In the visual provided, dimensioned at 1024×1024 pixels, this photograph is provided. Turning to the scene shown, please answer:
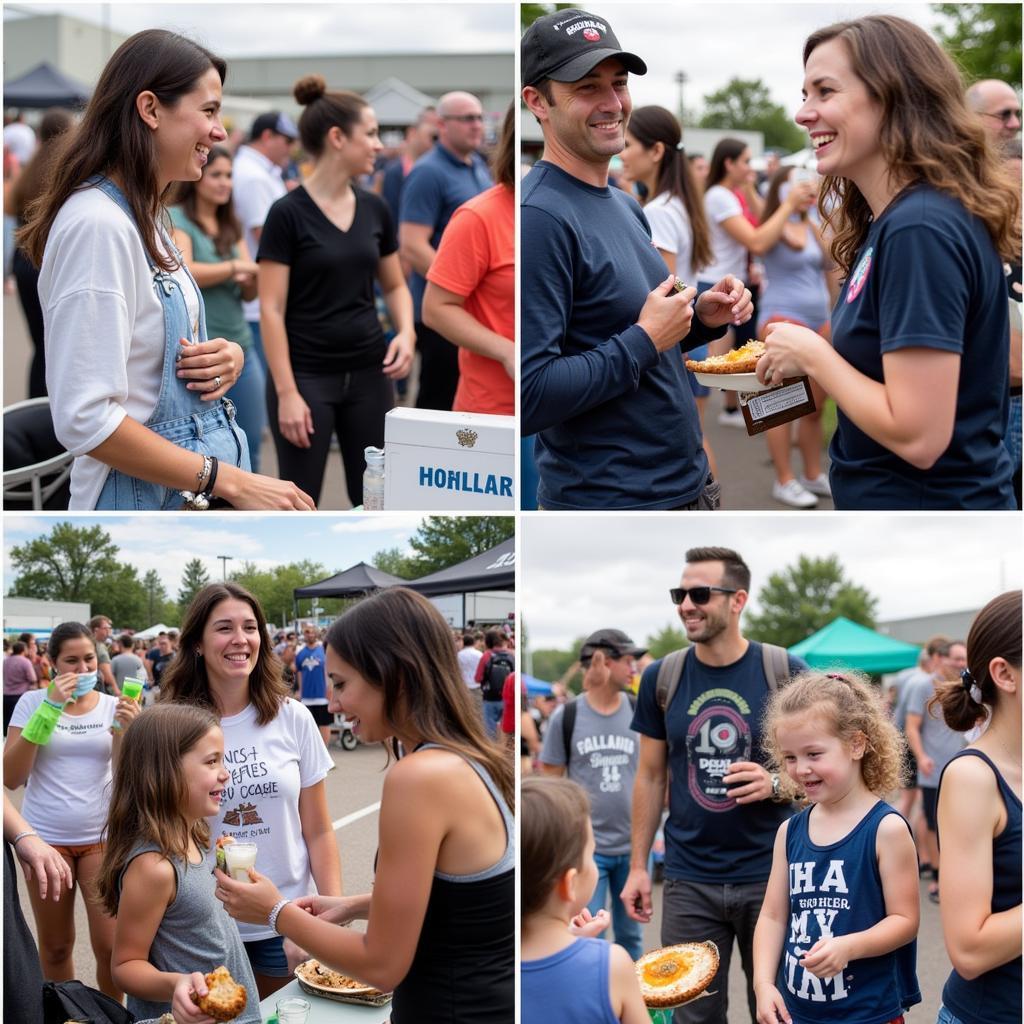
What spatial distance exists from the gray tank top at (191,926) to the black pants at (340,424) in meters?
1.79

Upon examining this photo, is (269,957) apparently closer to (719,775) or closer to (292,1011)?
(292,1011)

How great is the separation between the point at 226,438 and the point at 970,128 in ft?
4.75

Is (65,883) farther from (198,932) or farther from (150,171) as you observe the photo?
(150,171)

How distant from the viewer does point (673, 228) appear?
4.91 metres

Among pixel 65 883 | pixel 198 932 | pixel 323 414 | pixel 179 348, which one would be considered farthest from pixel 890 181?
pixel 323 414

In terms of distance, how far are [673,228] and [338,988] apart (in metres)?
3.45

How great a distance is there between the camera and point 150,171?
2117mm

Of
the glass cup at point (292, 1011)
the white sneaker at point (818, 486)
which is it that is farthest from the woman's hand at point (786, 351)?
the white sneaker at point (818, 486)

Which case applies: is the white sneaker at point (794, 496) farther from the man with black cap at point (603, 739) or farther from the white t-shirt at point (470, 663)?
the white t-shirt at point (470, 663)

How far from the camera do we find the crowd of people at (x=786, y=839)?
2.05m

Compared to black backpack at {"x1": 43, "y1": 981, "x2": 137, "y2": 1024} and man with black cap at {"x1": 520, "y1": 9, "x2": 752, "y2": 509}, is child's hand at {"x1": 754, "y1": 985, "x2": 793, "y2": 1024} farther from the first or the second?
black backpack at {"x1": 43, "y1": 981, "x2": 137, "y2": 1024}

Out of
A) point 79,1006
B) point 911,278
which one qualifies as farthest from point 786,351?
point 79,1006

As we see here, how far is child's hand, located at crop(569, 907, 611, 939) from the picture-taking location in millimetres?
2215

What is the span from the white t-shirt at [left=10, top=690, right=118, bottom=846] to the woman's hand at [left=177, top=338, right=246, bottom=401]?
74 centimetres
